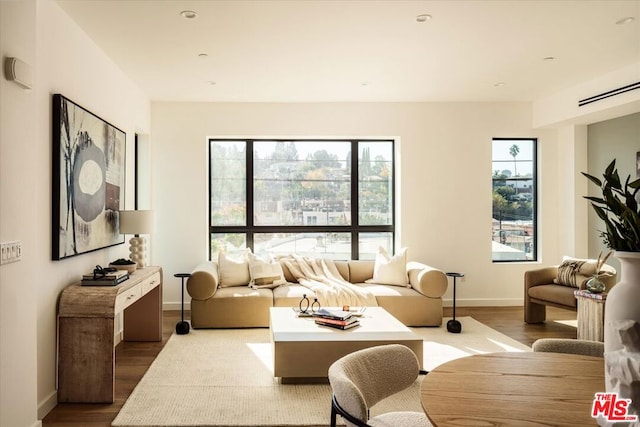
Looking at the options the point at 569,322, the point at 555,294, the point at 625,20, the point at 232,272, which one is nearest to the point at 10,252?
the point at 232,272

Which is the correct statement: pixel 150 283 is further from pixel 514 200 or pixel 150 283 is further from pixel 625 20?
pixel 514 200

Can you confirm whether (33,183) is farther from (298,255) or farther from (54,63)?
(298,255)

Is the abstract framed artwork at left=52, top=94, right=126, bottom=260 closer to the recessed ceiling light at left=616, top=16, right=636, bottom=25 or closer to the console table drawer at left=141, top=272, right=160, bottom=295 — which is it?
the console table drawer at left=141, top=272, right=160, bottom=295

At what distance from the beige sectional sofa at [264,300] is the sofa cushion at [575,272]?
4.42 feet

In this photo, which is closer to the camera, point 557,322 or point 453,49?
point 453,49

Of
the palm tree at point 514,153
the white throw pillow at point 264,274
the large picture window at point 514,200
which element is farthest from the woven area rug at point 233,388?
the palm tree at point 514,153

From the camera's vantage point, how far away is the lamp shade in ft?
14.2

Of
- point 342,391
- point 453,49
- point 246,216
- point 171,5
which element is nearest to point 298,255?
point 246,216

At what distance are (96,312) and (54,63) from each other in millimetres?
1699

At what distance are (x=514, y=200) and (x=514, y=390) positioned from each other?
537 centimetres

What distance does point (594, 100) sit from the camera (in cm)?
508

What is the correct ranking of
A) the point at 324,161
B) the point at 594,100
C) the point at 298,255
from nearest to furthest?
the point at 594,100 < the point at 298,255 < the point at 324,161

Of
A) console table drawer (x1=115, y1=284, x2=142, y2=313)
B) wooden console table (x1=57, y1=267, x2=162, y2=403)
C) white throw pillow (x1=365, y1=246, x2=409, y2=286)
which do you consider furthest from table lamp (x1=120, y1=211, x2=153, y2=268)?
white throw pillow (x1=365, y1=246, x2=409, y2=286)

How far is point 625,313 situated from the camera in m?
1.24
